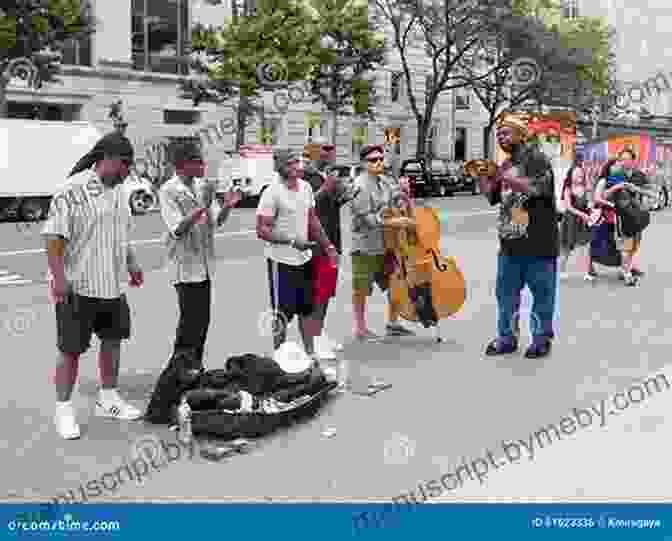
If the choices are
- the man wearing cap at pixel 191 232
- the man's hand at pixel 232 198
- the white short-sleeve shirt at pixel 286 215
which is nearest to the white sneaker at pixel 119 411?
the man wearing cap at pixel 191 232

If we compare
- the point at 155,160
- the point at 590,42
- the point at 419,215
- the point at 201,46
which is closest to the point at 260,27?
the point at 201,46

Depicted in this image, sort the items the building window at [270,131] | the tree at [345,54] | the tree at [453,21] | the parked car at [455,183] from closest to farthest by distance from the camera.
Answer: the tree at [345,54], the building window at [270,131], the parked car at [455,183], the tree at [453,21]

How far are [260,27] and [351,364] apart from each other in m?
29.1

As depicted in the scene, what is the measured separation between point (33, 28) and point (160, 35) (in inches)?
502

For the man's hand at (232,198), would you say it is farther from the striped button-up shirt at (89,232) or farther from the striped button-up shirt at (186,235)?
the striped button-up shirt at (89,232)

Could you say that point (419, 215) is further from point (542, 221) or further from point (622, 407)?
point (622, 407)

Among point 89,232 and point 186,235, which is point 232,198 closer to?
point 186,235

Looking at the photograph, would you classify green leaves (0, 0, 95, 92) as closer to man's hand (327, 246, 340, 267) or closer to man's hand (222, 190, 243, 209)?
man's hand (327, 246, 340, 267)

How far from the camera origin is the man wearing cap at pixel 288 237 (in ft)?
21.2

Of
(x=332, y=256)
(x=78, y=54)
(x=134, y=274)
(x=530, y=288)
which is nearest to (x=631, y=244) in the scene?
(x=530, y=288)

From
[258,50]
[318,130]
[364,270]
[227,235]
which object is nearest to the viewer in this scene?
[364,270]

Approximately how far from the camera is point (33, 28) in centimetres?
2855

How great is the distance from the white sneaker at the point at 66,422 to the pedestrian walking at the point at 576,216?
833 centimetres

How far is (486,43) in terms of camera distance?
140 ft
